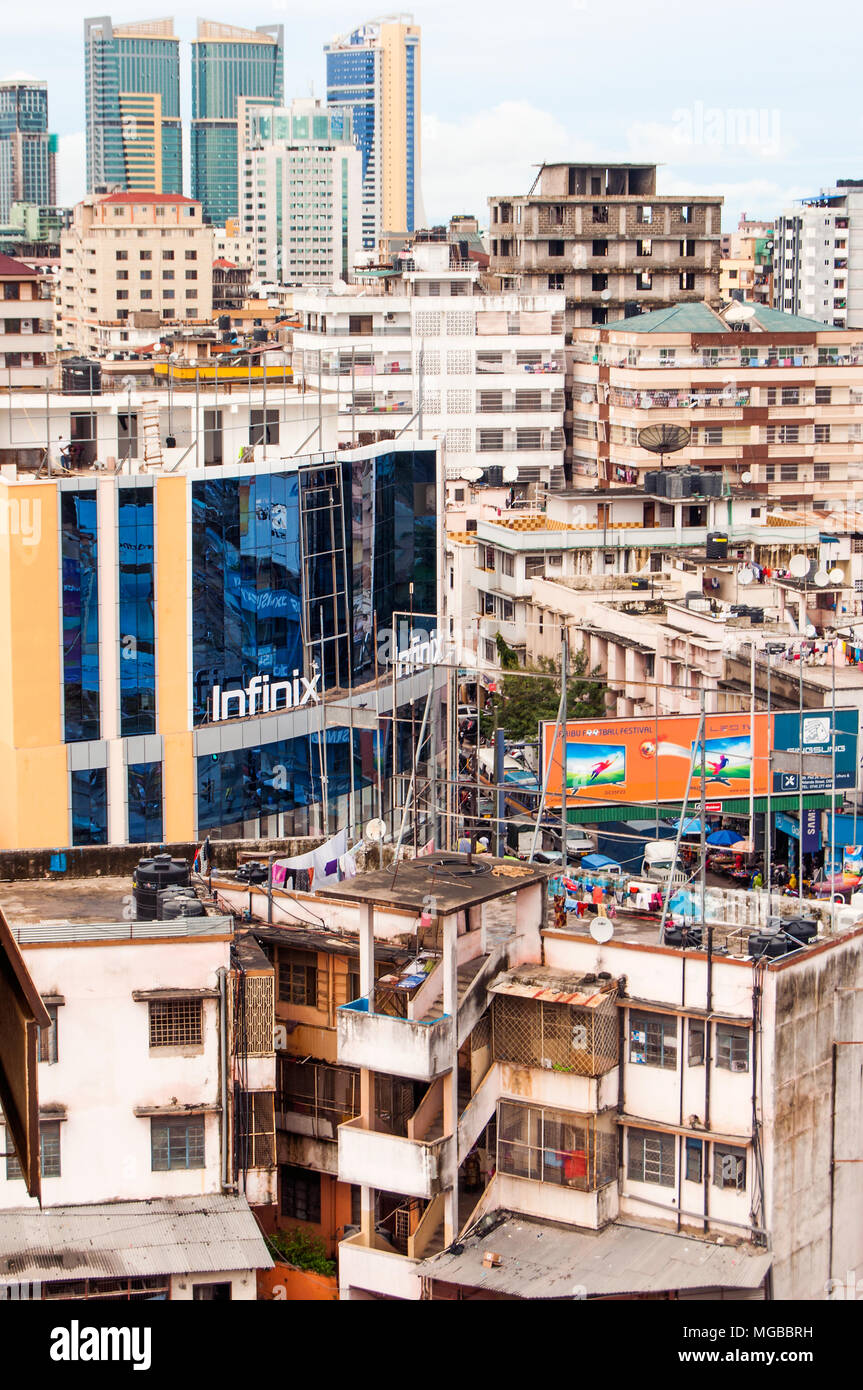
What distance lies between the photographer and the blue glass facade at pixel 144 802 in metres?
33.5

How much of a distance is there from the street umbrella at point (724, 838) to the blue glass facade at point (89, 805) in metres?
9.86

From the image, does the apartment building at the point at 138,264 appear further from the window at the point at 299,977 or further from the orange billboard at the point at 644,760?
the window at the point at 299,977

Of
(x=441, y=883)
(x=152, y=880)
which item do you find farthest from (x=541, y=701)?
(x=441, y=883)

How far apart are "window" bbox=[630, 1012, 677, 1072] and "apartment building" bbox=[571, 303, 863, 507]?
47189 mm

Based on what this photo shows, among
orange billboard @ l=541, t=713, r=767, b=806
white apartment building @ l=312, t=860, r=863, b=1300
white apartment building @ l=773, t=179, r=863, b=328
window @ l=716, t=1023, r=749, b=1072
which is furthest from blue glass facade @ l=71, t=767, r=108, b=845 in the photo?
white apartment building @ l=773, t=179, r=863, b=328

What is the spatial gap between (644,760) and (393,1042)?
1499 cm

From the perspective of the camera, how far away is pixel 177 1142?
21469 millimetres

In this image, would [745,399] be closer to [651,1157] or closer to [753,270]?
[651,1157]

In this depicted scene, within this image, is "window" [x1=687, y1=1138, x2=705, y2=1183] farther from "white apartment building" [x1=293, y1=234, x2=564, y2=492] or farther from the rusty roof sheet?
"white apartment building" [x1=293, y1=234, x2=564, y2=492]

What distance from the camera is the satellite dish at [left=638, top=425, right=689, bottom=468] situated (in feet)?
208

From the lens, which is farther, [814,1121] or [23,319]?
[23,319]

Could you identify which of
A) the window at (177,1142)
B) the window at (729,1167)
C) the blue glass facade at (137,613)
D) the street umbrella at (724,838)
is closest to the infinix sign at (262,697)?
the blue glass facade at (137,613)
